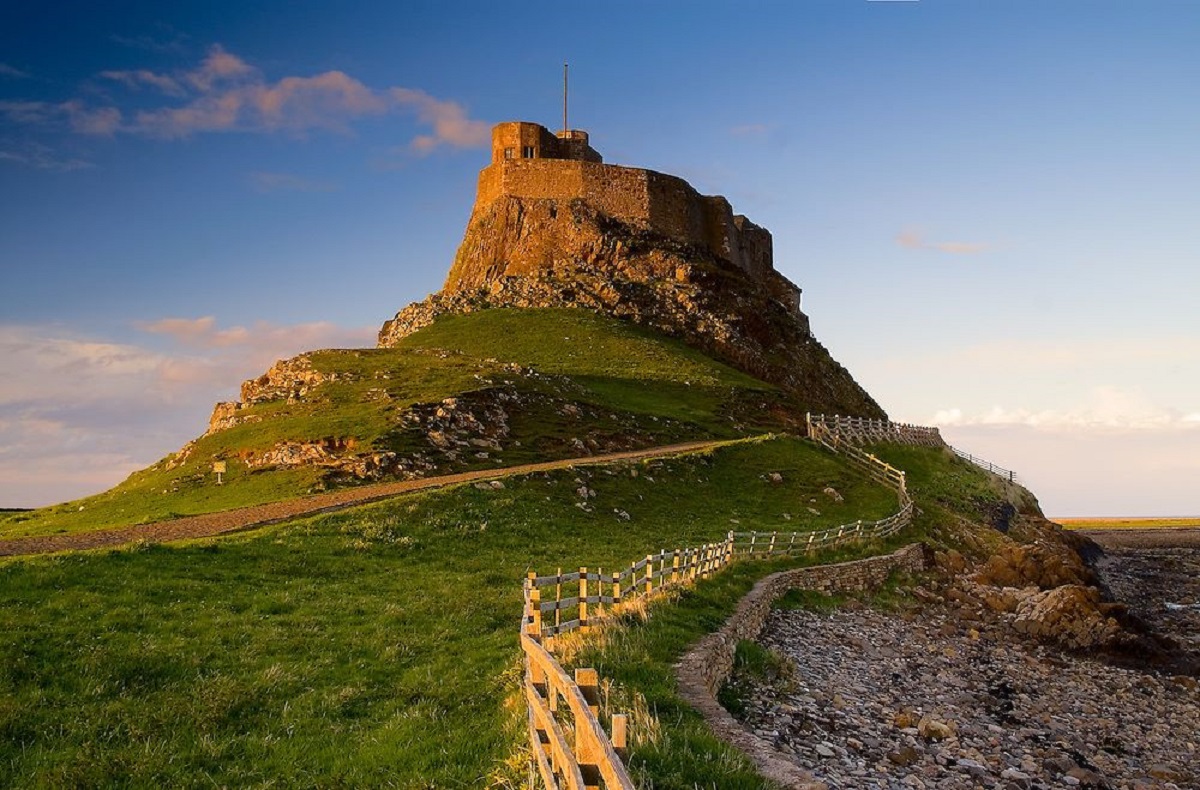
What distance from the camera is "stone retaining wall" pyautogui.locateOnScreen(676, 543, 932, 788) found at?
12.2 metres

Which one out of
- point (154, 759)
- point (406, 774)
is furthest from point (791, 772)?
point (154, 759)

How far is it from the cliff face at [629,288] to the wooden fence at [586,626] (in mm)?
48369

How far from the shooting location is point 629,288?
97688mm

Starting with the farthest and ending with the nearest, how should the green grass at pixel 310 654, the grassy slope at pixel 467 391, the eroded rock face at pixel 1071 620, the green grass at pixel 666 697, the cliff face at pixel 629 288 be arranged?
1. the cliff face at pixel 629 288
2. the grassy slope at pixel 467 391
3. the eroded rock face at pixel 1071 620
4. the green grass at pixel 310 654
5. the green grass at pixel 666 697

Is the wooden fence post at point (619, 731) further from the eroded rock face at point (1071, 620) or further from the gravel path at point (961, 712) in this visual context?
the eroded rock face at point (1071, 620)

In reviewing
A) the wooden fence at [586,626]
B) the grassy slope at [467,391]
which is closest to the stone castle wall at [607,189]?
the grassy slope at [467,391]

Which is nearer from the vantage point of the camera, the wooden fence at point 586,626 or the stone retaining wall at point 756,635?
the wooden fence at point 586,626

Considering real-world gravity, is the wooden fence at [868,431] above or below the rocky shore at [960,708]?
above

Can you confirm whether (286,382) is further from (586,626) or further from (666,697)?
(666,697)

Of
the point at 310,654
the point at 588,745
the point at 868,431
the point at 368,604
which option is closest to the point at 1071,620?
the point at 368,604

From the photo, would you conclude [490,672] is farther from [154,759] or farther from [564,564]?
[564,564]

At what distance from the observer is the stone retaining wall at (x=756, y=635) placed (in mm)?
12242

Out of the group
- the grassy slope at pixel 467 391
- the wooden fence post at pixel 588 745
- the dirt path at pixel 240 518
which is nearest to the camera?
the wooden fence post at pixel 588 745

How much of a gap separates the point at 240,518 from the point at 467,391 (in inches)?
814
